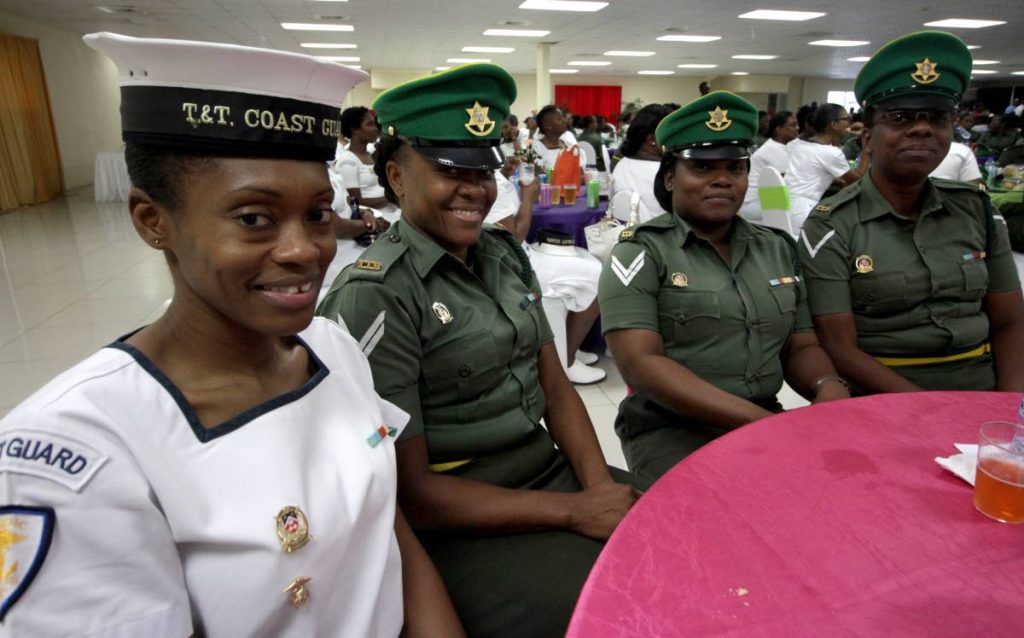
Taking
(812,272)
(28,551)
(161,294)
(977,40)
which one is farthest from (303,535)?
(977,40)

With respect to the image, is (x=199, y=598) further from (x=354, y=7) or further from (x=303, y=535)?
(x=354, y=7)

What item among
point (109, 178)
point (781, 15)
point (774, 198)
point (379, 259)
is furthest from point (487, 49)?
point (379, 259)

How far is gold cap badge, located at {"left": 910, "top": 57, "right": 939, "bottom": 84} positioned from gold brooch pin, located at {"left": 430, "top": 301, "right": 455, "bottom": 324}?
1.52 m

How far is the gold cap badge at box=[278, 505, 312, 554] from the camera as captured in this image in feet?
2.40

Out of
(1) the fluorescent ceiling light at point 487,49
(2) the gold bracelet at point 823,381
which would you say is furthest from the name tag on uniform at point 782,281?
(1) the fluorescent ceiling light at point 487,49

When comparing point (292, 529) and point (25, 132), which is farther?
point (25, 132)

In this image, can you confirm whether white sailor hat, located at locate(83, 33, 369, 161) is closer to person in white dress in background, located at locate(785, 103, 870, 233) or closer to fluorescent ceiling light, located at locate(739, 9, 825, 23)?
person in white dress in background, located at locate(785, 103, 870, 233)

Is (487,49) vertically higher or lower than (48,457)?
higher

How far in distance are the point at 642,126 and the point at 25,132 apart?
36.9 feet

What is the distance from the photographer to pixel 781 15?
10547 millimetres

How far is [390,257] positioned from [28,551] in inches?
32.5

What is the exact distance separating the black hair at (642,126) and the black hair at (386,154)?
9.97ft

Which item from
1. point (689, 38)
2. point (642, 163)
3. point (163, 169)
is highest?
point (689, 38)

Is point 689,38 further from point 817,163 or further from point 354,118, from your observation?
point 354,118
